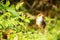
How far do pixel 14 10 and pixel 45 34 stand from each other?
2.47 feet

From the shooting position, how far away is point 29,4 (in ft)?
13.5

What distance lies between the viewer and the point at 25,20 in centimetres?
324

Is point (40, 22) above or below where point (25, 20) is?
above

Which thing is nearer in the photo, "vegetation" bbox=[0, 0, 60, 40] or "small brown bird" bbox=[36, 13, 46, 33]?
"vegetation" bbox=[0, 0, 60, 40]

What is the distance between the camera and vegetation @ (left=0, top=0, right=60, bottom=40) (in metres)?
2.93

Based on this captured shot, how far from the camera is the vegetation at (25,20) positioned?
2934 millimetres

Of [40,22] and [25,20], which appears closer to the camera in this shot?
[25,20]

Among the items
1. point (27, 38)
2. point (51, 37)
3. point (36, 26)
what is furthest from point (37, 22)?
point (27, 38)

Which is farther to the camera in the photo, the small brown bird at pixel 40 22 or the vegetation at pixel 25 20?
the small brown bird at pixel 40 22

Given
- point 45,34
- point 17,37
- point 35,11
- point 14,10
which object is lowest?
point 17,37

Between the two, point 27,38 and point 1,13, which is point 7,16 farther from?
point 27,38

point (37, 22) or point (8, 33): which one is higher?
point (37, 22)

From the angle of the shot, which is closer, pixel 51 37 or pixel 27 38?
pixel 27 38

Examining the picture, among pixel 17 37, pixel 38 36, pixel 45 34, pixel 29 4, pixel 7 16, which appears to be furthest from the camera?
pixel 29 4
